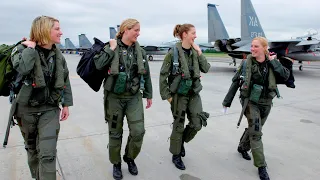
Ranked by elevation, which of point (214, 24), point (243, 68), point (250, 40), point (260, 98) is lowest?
point (260, 98)

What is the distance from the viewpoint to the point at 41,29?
2.32 meters

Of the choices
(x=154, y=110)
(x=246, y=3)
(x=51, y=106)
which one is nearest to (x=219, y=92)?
(x=154, y=110)

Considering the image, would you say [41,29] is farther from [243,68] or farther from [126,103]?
[243,68]

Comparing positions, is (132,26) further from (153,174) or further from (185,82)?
(153,174)

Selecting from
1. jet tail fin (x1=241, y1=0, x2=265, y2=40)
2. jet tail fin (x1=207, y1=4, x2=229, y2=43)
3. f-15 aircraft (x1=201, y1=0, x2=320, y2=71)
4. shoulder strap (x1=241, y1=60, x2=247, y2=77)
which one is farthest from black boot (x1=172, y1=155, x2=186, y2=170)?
jet tail fin (x1=207, y1=4, x2=229, y2=43)

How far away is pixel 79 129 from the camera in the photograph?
482 centimetres

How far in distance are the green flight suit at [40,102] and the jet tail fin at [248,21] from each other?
15693 mm

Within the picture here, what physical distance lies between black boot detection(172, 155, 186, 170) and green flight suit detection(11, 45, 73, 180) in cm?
156

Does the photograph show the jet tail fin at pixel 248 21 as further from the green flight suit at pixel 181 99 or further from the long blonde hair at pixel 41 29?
the long blonde hair at pixel 41 29

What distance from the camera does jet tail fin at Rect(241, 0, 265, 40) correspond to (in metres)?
16.2

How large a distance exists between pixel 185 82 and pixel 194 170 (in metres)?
1.16

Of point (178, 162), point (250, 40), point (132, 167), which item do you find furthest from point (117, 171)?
point (250, 40)

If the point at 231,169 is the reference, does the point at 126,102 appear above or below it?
above

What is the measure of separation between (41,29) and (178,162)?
2293 mm
